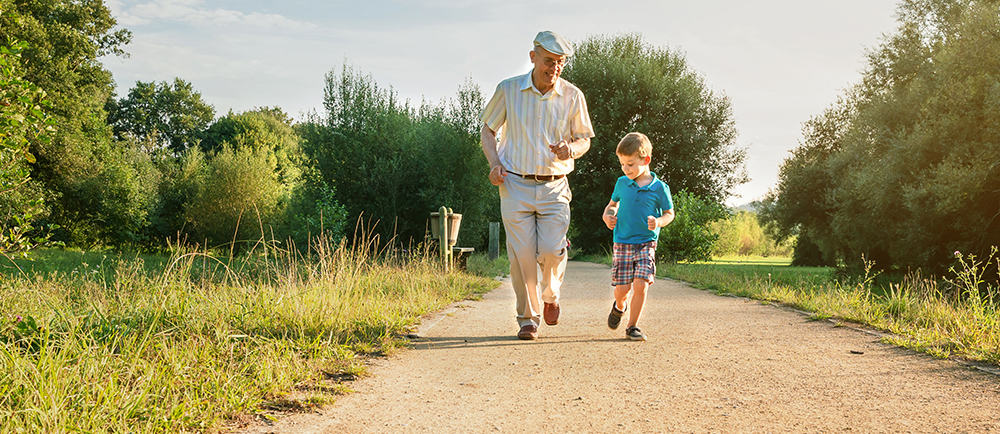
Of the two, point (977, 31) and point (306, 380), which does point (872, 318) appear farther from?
point (977, 31)

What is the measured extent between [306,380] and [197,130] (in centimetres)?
6374

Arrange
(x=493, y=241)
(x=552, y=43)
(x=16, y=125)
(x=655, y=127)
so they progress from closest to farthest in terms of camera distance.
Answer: (x=552, y=43) → (x=16, y=125) → (x=493, y=241) → (x=655, y=127)

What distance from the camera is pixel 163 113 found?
6050 cm

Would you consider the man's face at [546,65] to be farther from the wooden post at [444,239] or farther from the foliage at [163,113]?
the foliage at [163,113]

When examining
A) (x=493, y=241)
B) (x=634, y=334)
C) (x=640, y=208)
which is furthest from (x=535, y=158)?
(x=493, y=241)

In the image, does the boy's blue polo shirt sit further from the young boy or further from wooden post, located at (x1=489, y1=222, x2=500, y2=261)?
wooden post, located at (x1=489, y1=222, x2=500, y2=261)

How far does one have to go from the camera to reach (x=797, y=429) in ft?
10.1

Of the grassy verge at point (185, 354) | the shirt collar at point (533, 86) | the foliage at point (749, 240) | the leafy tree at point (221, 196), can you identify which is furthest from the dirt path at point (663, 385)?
the foliage at point (749, 240)

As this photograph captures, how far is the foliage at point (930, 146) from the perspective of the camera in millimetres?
15602

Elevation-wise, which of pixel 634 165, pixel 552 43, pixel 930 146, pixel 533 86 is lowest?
pixel 634 165

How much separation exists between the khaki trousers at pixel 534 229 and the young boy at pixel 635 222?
0.42 metres

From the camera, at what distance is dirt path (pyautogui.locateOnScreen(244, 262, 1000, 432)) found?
10.5ft

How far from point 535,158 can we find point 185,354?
2.71 metres

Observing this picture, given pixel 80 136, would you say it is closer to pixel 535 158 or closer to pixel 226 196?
pixel 226 196
